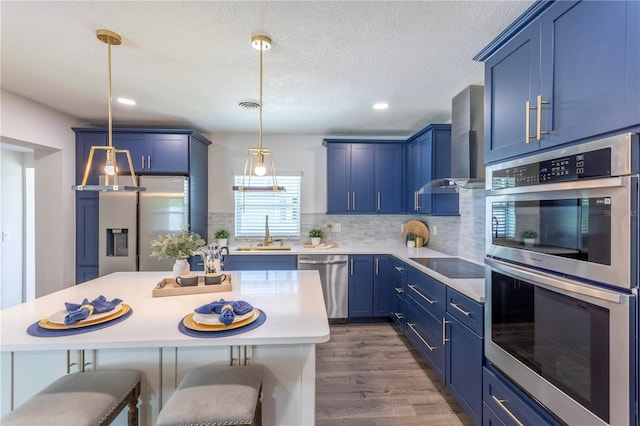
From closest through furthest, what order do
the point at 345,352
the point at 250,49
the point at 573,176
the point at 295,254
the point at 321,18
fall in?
the point at 573,176 → the point at 321,18 → the point at 250,49 → the point at 345,352 → the point at 295,254

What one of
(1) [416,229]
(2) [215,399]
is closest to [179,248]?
(2) [215,399]

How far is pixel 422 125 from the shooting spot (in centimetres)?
380

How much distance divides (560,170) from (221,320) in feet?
5.25

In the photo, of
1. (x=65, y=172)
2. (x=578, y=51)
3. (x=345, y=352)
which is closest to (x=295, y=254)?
(x=345, y=352)

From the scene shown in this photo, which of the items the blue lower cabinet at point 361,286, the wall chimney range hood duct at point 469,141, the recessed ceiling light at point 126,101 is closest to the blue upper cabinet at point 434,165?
the wall chimney range hood duct at point 469,141

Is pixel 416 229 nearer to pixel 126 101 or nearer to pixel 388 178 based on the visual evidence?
pixel 388 178

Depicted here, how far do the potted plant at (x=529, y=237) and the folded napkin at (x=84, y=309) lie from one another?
83.8 inches

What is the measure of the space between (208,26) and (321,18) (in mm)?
667

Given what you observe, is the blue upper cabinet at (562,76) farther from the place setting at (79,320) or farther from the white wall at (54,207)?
the white wall at (54,207)

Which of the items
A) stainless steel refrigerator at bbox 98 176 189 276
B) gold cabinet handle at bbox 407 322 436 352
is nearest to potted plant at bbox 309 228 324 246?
gold cabinet handle at bbox 407 322 436 352

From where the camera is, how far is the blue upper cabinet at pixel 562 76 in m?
0.96

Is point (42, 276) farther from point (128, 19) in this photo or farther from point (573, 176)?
point (573, 176)

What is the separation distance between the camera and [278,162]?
4.35 meters

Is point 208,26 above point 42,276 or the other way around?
above
